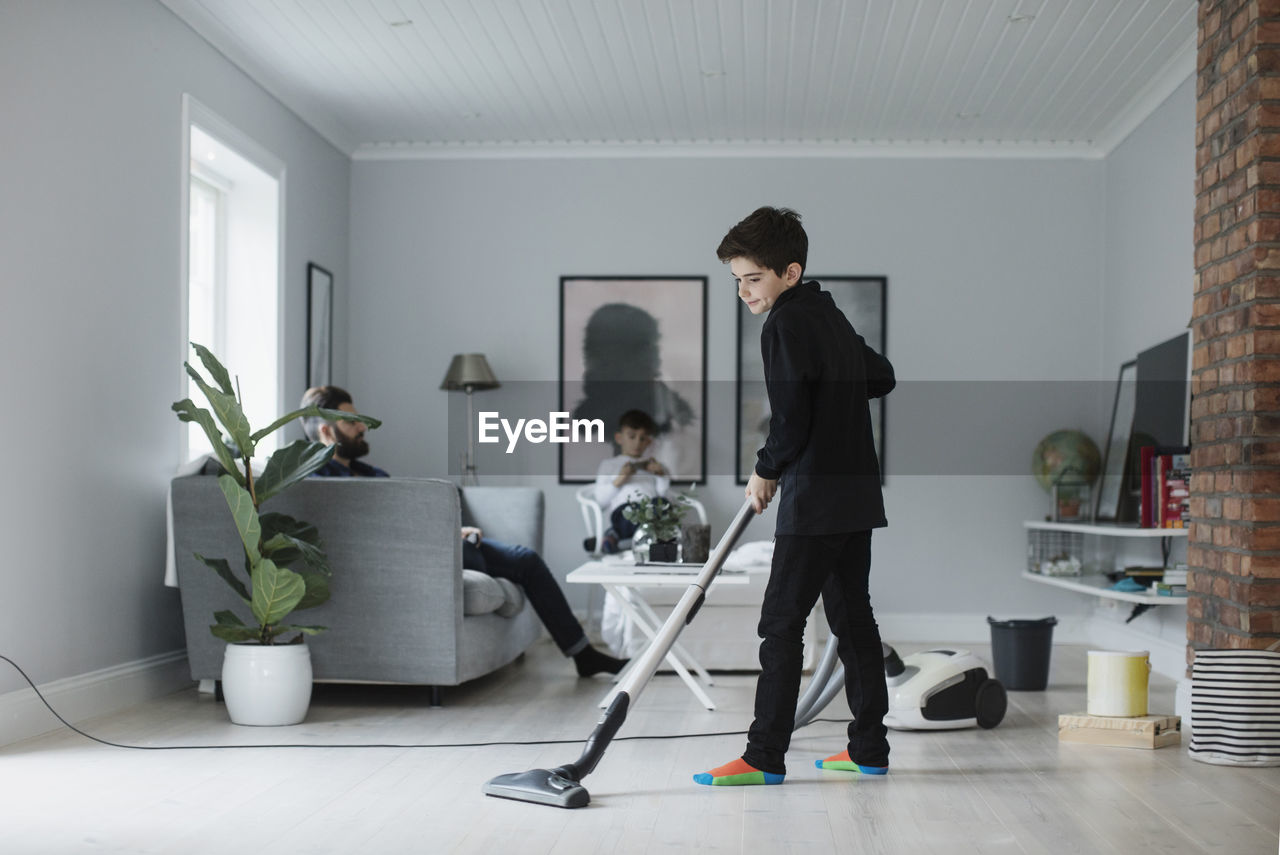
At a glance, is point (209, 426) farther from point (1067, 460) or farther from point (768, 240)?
point (1067, 460)

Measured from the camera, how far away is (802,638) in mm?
2926

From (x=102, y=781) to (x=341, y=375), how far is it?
3623 millimetres

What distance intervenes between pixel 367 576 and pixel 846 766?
5.27ft

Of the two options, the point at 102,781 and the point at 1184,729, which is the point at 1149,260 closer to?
the point at 1184,729

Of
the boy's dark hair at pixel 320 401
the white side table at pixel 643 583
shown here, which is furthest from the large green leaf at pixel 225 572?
the white side table at pixel 643 583

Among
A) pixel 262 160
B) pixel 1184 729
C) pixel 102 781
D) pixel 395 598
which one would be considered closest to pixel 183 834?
pixel 102 781

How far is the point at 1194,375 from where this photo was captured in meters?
3.82

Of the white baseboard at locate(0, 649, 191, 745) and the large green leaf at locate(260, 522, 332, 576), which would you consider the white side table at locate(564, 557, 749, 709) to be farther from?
the white baseboard at locate(0, 649, 191, 745)

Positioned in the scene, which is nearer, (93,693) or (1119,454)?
(93,693)

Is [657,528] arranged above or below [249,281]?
below

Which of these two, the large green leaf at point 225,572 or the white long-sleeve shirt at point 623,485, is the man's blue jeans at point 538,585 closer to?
the large green leaf at point 225,572

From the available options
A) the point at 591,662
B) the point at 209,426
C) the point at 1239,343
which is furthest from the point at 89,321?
the point at 1239,343

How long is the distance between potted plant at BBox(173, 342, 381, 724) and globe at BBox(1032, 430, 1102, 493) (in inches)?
138

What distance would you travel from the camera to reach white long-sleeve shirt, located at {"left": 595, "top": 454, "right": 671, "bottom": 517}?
615cm
